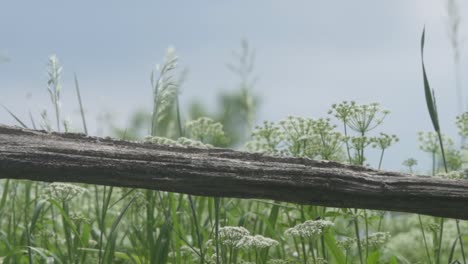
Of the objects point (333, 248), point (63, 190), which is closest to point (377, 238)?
point (333, 248)

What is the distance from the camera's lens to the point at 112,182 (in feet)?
10.6

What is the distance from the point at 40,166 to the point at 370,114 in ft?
5.61

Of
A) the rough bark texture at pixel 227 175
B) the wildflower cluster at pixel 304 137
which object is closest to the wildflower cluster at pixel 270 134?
the wildflower cluster at pixel 304 137

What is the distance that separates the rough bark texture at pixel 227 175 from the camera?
10.5 ft

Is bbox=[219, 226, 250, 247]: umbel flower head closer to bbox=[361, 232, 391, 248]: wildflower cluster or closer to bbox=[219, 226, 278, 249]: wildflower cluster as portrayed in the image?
bbox=[219, 226, 278, 249]: wildflower cluster

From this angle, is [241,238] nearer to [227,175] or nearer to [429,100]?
[227,175]

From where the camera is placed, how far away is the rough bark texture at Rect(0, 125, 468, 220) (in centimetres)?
320

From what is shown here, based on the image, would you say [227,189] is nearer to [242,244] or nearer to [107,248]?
[242,244]

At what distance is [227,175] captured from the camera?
10.5 ft

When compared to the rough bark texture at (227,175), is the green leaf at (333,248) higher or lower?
lower

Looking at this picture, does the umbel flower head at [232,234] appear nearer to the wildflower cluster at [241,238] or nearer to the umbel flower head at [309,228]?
the wildflower cluster at [241,238]

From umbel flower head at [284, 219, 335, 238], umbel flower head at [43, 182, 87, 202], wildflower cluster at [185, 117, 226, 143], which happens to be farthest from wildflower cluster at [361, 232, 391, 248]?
wildflower cluster at [185, 117, 226, 143]

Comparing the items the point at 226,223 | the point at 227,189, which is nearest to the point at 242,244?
the point at 227,189

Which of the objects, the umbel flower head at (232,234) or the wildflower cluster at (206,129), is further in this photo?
the wildflower cluster at (206,129)
